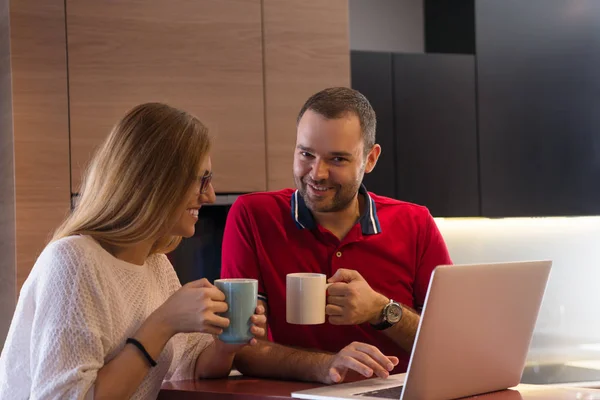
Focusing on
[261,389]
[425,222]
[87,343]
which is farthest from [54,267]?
[425,222]

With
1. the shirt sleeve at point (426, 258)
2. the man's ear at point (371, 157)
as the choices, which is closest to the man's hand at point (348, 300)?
the shirt sleeve at point (426, 258)

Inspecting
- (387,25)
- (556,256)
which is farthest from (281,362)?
(556,256)

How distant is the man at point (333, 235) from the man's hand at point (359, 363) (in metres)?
0.33

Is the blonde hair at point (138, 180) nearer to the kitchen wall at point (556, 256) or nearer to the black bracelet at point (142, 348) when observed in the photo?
the black bracelet at point (142, 348)

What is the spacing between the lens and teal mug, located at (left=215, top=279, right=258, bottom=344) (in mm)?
1647

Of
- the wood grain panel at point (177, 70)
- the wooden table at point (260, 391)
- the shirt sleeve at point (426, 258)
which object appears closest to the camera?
the wooden table at point (260, 391)

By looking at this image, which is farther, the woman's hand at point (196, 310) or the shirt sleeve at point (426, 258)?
the shirt sleeve at point (426, 258)

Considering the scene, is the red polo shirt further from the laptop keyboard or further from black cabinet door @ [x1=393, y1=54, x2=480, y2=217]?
black cabinet door @ [x1=393, y1=54, x2=480, y2=217]

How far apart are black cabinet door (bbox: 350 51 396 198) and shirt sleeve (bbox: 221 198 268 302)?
1.09m

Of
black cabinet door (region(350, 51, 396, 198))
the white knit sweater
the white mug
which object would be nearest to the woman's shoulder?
the white knit sweater

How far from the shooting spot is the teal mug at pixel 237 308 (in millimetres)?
1647

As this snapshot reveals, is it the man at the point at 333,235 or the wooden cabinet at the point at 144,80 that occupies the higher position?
the wooden cabinet at the point at 144,80

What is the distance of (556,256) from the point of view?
12.8 ft

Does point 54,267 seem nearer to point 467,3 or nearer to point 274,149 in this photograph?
point 274,149
